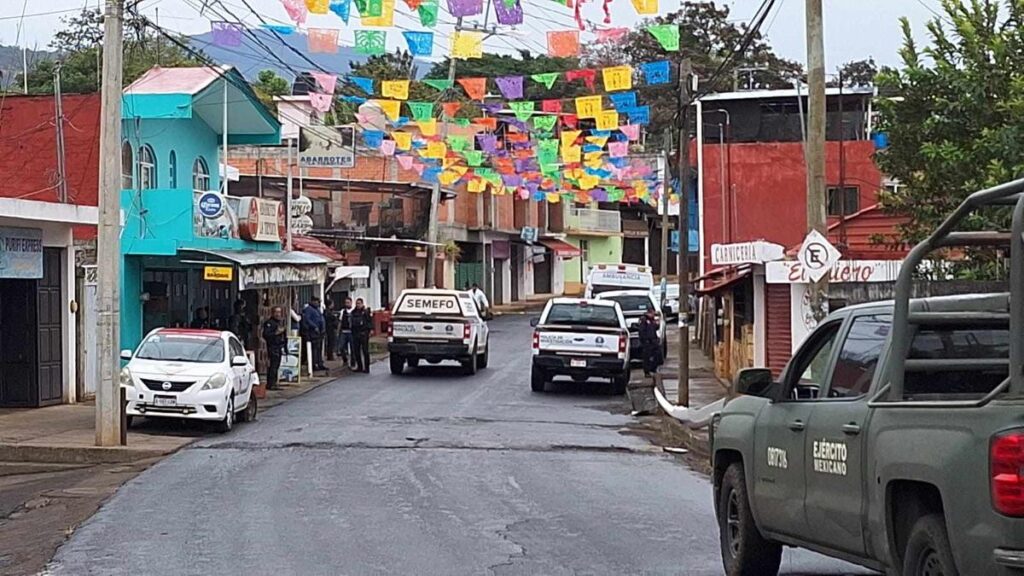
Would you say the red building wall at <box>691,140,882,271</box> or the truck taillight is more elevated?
the red building wall at <box>691,140,882,271</box>

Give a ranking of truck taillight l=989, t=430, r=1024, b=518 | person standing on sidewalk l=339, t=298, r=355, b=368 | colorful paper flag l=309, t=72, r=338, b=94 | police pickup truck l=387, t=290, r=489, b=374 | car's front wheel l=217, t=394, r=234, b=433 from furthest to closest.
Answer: person standing on sidewalk l=339, t=298, r=355, b=368
police pickup truck l=387, t=290, r=489, b=374
colorful paper flag l=309, t=72, r=338, b=94
car's front wheel l=217, t=394, r=234, b=433
truck taillight l=989, t=430, r=1024, b=518

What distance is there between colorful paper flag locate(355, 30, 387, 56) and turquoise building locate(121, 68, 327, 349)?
292 inches

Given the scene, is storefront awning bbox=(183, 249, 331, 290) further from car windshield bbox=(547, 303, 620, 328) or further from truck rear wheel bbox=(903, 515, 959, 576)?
truck rear wheel bbox=(903, 515, 959, 576)

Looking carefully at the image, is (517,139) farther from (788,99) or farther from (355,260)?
(355,260)

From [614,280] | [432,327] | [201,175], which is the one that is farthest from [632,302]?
[201,175]

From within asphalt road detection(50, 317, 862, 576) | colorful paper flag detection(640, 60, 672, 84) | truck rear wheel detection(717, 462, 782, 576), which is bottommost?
asphalt road detection(50, 317, 862, 576)

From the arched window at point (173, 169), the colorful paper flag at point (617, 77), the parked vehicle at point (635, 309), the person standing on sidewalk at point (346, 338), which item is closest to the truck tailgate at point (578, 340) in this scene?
A: the colorful paper flag at point (617, 77)

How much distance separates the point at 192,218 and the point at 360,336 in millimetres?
7126

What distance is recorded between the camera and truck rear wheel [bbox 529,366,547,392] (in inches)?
1251

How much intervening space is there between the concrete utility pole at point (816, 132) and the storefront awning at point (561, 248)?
61503 millimetres

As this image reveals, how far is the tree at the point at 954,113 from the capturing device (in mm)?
18562

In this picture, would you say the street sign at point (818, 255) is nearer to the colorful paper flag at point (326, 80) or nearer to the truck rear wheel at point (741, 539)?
the truck rear wheel at point (741, 539)

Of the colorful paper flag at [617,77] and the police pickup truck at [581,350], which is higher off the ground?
the colorful paper flag at [617,77]

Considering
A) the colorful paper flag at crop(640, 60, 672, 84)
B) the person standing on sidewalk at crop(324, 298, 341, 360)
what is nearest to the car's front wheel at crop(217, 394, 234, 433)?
the colorful paper flag at crop(640, 60, 672, 84)
